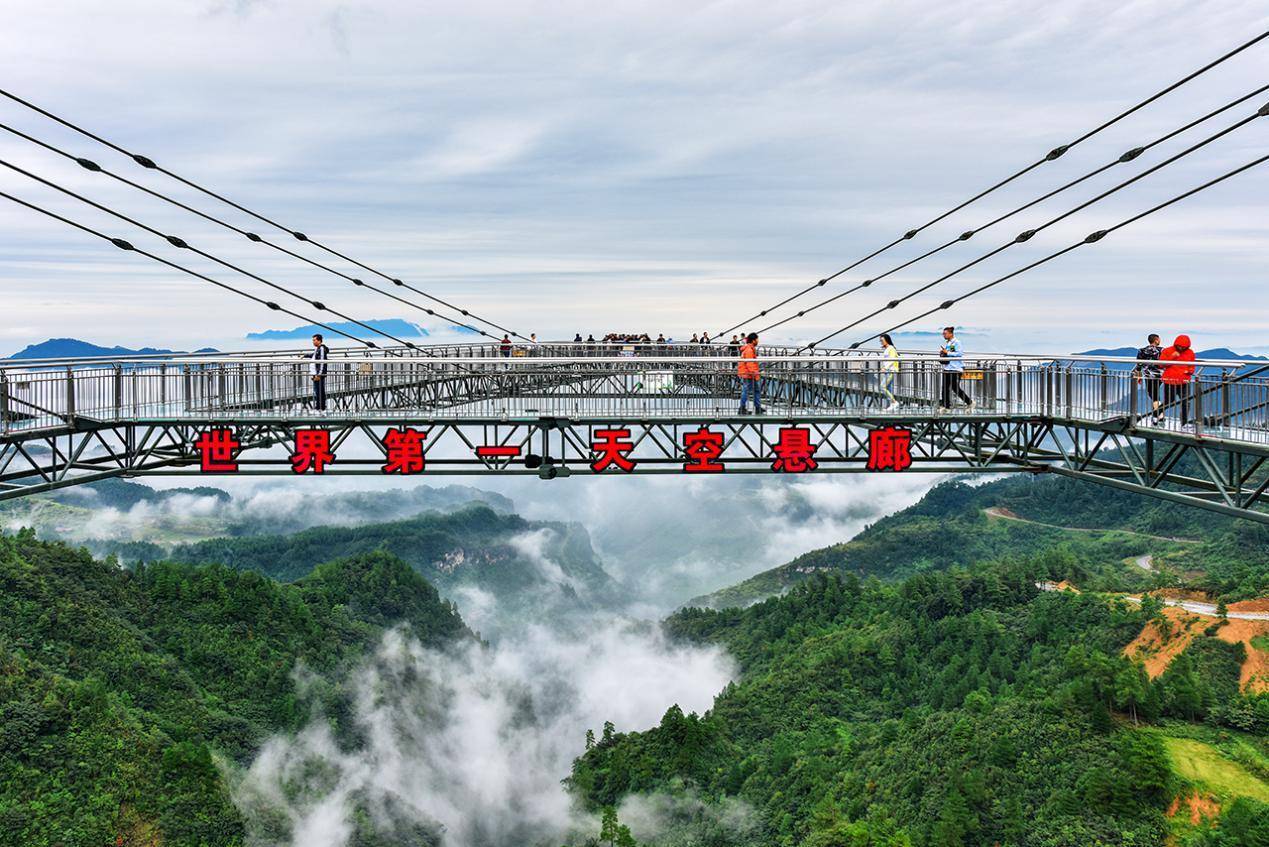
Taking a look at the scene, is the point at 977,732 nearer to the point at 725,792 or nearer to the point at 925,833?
the point at 925,833

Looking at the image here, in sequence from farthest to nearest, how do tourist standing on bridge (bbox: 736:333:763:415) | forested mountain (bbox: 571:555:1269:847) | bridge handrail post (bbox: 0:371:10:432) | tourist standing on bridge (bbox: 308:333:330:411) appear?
1. forested mountain (bbox: 571:555:1269:847)
2. tourist standing on bridge (bbox: 308:333:330:411)
3. tourist standing on bridge (bbox: 736:333:763:415)
4. bridge handrail post (bbox: 0:371:10:432)

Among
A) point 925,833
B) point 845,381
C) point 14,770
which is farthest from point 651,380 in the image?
point 14,770

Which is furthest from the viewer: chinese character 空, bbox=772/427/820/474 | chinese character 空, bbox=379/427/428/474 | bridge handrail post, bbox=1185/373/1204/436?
chinese character 空, bbox=379/427/428/474

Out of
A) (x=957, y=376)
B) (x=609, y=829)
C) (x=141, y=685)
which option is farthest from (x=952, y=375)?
(x=141, y=685)

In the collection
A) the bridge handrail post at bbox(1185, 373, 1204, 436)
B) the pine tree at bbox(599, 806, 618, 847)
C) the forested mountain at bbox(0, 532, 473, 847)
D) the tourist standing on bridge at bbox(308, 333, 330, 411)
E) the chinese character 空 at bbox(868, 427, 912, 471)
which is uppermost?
the tourist standing on bridge at bbox(308, 333, 330, 411)

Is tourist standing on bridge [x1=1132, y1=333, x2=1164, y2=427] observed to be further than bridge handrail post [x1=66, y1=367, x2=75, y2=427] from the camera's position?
No

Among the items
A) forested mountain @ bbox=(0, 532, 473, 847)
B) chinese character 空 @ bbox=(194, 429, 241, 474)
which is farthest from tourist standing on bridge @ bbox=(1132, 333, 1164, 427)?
forested mountain @ bbox=(0, 532, 473, 847)

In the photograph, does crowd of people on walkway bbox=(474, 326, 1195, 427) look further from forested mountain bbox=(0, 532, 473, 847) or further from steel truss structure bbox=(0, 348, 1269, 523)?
forested mountain bbox=(0, 532, 473, 847)

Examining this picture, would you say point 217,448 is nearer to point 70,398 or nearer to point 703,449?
point 70,398
